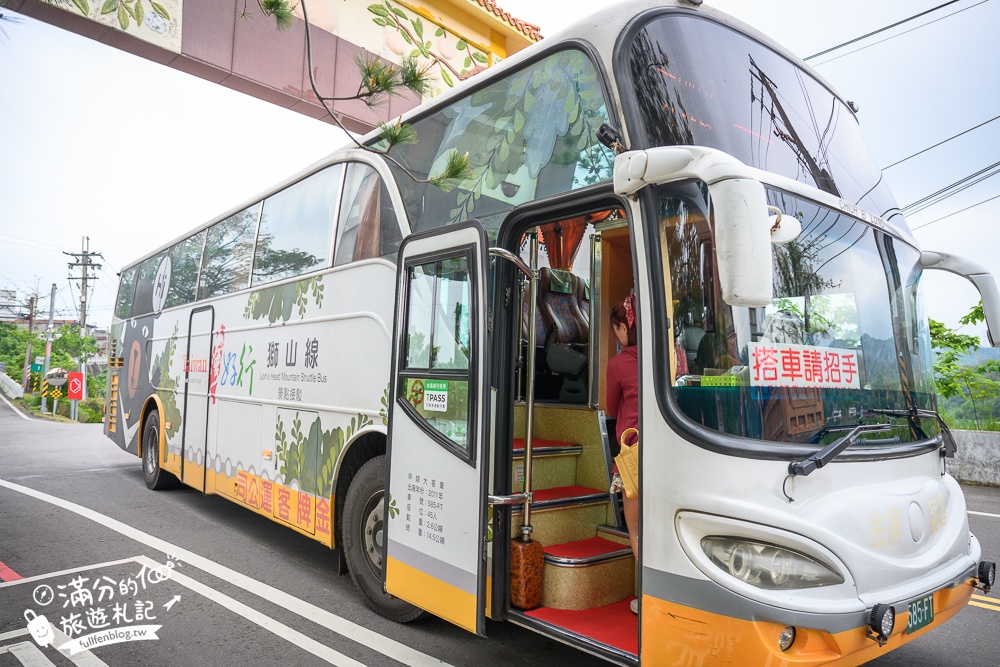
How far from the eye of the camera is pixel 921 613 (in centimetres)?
287

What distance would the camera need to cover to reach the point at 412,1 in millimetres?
9680

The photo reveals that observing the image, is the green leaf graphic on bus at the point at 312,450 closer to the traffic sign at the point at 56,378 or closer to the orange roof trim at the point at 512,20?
the orange roof trim at the point at 512,20

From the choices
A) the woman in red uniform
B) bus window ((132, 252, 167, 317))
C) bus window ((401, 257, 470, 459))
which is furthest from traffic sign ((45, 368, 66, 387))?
the woman in red uniform

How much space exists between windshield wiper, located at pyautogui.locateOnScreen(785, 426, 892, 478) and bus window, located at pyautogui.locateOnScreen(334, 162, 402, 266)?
2.87 m

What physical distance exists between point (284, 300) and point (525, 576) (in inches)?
136

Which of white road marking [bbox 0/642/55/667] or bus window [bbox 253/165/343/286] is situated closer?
white road marking [bbox 0/642/55/667]

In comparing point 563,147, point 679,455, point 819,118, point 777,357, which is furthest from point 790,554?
point 819,118

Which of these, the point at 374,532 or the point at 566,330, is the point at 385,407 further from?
the point at 566,330

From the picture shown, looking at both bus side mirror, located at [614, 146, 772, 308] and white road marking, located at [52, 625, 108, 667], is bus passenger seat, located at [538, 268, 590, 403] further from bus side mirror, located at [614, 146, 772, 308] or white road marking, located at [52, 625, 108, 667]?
white road marking, located at [52, 625, 108, 667]

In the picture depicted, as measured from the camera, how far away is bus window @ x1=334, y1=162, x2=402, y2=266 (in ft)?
15.4

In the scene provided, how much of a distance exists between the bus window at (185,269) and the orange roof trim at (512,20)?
549 centimetres

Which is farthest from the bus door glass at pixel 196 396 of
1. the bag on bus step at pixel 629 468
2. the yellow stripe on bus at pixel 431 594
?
the bag on bus step at pixel 629 468

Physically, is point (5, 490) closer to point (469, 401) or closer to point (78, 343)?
point (469, 401)

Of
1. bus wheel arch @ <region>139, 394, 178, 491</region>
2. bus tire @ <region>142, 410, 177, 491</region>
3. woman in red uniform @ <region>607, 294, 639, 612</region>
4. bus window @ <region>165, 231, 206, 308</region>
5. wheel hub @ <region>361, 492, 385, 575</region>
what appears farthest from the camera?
bus tire @ <region>142, 410, 177, 491</region>
